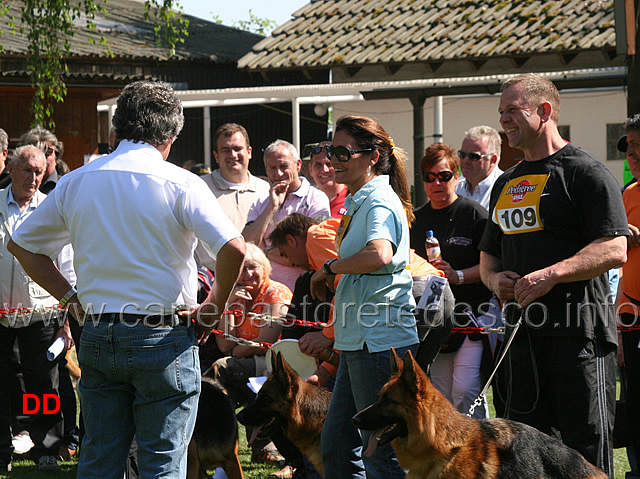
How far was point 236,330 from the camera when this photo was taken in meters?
6.17

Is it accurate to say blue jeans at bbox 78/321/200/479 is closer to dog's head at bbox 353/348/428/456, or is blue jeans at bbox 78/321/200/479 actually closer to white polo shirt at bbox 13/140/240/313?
white polo shirt at bbox 13/140/240/313

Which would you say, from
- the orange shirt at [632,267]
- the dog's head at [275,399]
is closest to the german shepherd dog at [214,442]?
the dog's head at [275,399]

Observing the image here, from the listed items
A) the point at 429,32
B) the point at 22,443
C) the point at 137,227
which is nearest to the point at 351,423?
the point at 137,227

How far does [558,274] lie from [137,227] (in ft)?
5.91

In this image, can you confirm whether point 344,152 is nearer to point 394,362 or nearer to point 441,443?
point 394,362

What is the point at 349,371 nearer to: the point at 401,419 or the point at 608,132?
the point at 401,419

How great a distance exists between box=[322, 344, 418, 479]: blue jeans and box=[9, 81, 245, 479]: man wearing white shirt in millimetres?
774

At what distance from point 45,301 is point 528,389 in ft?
12.4

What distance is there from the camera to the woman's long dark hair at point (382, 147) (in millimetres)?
3986

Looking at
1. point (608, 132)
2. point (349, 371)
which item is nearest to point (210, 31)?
point (608, 132)

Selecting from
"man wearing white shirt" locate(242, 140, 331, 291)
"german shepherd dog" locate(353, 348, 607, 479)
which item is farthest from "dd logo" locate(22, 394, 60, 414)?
"german shepherd dog" locate(353, 348, 607, 479)

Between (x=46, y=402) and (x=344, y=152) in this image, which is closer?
(x=344, y=152)

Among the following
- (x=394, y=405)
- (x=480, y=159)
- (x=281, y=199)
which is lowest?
(x=394, y=405)

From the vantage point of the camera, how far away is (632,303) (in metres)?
5.04
